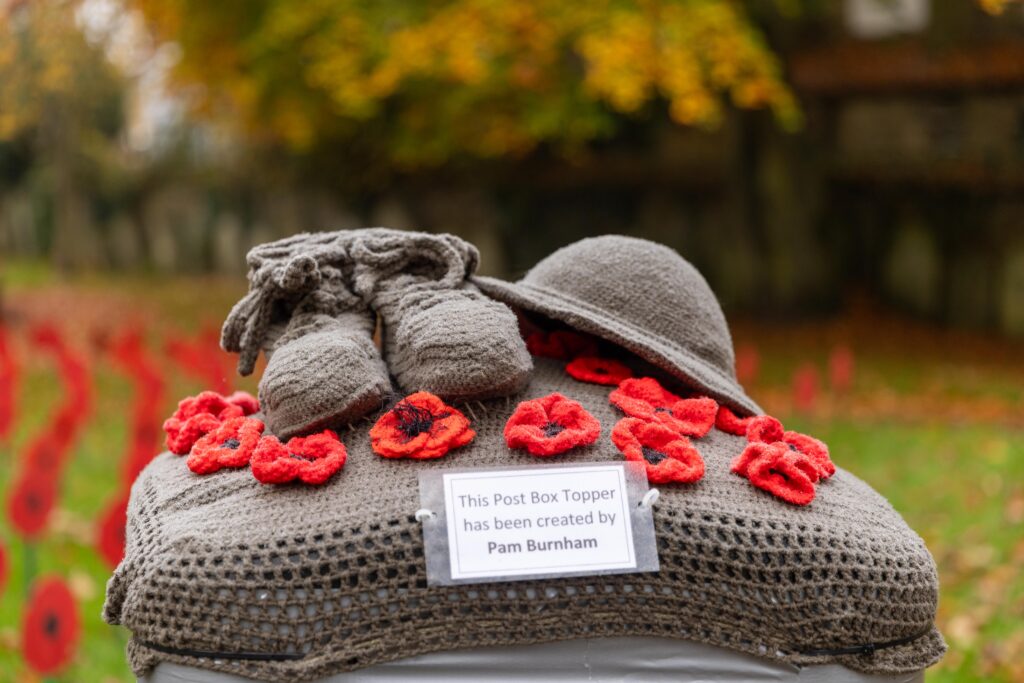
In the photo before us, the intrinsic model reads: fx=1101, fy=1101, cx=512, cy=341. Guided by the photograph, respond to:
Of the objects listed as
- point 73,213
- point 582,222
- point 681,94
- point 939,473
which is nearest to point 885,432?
point 939,473

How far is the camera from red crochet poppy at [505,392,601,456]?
1.41 m

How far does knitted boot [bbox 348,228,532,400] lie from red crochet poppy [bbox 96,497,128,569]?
1.07m

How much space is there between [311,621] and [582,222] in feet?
32.0

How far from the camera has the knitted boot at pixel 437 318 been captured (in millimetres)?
1444

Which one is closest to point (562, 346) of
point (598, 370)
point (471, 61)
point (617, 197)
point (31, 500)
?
point (598, 370)

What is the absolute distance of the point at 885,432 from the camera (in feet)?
18.9

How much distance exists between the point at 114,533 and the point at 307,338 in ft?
3.89

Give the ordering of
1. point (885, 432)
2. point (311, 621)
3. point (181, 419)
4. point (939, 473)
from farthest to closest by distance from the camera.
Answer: point (885, 432), point (939, 473), point (181, 419), point (311, 621)

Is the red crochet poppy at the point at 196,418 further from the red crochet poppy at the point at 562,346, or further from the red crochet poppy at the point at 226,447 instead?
the red crochet poppy at the point at 562,346

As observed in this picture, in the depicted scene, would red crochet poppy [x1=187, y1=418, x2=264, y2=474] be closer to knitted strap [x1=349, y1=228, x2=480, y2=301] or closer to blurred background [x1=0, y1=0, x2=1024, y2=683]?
knitted strap [x1=349, y1=228, x2=480, y2=301]

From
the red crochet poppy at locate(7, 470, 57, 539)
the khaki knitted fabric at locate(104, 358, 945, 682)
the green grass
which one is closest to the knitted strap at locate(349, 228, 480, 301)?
the khaki knitted fabric at locate(104, 358, 945, 682)

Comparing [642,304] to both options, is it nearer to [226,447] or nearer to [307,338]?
[307,338]

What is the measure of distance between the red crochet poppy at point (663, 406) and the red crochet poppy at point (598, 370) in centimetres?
3

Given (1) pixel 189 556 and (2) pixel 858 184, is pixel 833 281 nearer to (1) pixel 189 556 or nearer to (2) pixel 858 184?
(2) pixel 858 184
